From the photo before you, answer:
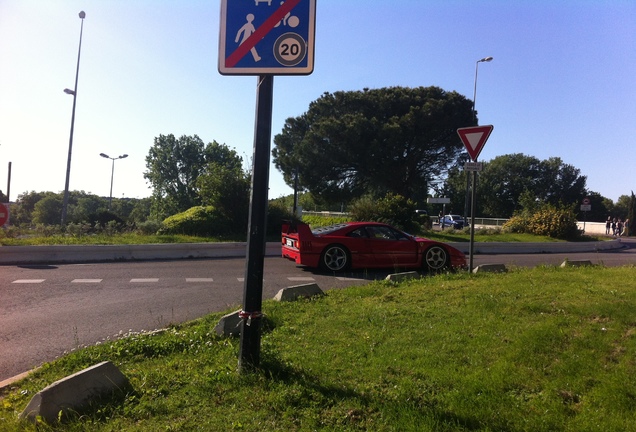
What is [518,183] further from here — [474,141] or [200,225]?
[474,141]

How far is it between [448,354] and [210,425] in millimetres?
2202

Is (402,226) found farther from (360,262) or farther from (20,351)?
(20,351)

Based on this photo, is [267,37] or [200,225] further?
[200,225]

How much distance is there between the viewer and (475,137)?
28.7ft

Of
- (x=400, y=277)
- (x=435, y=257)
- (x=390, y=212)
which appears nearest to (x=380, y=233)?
(x=435, y=257)

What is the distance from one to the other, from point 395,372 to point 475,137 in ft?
20.0

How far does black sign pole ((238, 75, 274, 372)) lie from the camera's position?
155 inches

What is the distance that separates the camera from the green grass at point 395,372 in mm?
3160

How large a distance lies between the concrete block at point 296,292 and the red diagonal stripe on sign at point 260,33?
3.97 meters

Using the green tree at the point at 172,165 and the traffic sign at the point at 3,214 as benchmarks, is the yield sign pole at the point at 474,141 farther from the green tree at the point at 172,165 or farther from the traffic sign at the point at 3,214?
the green tree at the point at 172,165

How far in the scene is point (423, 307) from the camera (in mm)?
5969

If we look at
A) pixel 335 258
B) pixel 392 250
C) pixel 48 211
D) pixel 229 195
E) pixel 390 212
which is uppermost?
pixel 229 195

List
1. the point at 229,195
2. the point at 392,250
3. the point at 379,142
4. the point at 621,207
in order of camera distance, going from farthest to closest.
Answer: the point at 621,207
the point at 379,142
the point at 229,195
the point at 392,250

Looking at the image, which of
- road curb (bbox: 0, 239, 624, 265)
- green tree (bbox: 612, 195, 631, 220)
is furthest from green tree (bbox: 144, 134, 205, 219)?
green tree (bbox: 612, 195, 631, 220)
